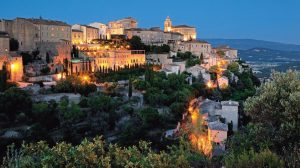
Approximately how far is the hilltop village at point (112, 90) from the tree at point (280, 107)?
2.63 m

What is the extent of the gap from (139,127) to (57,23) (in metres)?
19.0

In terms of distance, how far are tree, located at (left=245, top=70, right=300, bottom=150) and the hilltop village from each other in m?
2.63

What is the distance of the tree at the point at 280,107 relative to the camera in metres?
9.00

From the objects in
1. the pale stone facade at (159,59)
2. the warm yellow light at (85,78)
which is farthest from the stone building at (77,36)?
the warm yellow light at (85,78)

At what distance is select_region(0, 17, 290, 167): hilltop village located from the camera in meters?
20.2

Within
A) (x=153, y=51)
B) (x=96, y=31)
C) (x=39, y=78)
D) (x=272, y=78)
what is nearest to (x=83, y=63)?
(x=39, y=78)

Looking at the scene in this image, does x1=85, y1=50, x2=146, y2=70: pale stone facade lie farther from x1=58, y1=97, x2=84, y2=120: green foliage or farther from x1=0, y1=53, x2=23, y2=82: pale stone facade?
x1=58, y1=97, x2=84, y2=120: green foliage

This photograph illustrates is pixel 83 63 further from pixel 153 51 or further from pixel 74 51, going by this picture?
pixel 153 51

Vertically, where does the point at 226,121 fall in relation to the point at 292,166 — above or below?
below

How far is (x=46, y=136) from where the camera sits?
1816 cm

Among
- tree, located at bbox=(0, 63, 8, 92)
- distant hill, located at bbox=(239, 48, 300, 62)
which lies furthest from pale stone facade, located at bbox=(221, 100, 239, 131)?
distant hill, located at bbox=(239, 48, 300, 62)

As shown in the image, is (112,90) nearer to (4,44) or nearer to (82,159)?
(4,44)

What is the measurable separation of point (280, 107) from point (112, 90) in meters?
19.7

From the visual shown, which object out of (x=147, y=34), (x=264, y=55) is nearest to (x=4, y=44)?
(x=147, y=34)
